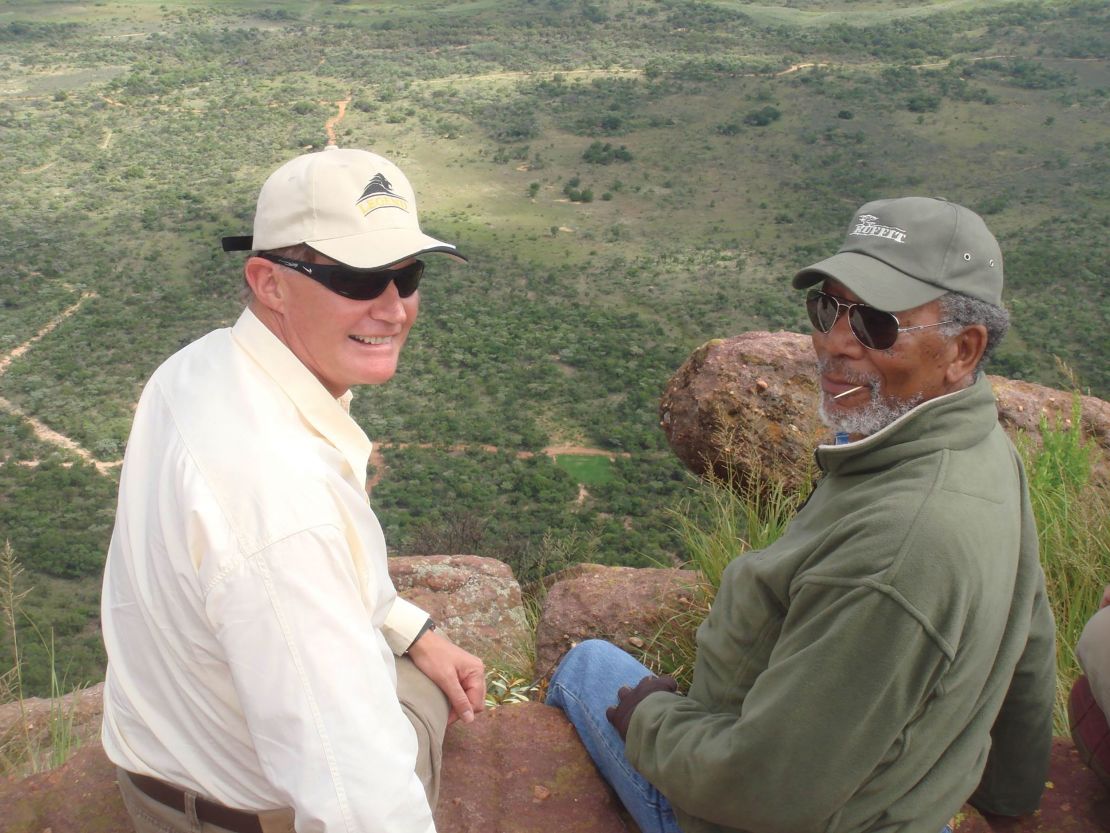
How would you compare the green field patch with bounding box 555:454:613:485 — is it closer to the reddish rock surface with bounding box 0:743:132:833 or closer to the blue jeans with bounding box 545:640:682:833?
the blue jeans with bounding box 545:640:682:833

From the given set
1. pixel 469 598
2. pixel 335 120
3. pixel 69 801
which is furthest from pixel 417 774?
pixel 335 120

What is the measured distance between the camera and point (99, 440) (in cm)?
2241

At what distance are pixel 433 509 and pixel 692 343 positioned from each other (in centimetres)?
971

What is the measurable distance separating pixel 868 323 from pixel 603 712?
3.27ft

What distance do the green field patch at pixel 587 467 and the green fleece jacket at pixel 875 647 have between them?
19.5m

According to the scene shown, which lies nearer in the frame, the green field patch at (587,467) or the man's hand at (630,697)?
the man's hand at (630,697)

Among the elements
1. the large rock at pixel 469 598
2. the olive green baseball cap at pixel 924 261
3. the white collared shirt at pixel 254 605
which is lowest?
the large rock at pixel 469 598

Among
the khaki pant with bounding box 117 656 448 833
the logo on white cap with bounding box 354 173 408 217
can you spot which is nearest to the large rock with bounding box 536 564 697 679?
the khaki pant with bounding box 117 656 448 833

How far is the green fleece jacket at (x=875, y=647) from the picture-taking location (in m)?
1.47

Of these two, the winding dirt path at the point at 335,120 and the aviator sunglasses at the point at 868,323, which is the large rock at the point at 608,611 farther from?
the winding dirt path at the point at 335,120

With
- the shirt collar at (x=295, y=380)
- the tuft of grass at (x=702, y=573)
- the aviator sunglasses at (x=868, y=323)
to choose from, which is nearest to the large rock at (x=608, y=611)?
the tuft of grass at (x=702, y=573)

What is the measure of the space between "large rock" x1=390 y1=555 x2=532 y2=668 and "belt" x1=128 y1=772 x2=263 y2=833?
220 cm

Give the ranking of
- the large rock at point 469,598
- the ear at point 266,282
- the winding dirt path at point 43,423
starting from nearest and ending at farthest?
1. the ear at point 266,282
2. the large rock at point 469,598
3. the winding dirt path at point 43,423

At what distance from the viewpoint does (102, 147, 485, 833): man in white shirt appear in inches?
51.4
